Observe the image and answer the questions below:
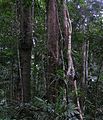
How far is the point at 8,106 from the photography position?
441 cm

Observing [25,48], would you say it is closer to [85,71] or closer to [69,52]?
[69,52]

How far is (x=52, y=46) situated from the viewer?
4461 mm

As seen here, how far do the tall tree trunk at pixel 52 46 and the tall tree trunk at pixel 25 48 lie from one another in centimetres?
60

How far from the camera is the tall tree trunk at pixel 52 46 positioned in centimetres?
422

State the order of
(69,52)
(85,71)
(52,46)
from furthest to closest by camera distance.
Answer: (85,71) → (52,46) → (69,52)

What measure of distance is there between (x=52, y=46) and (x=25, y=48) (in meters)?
0.83

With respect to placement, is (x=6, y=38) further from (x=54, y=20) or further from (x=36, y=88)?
(x=54, y=20)

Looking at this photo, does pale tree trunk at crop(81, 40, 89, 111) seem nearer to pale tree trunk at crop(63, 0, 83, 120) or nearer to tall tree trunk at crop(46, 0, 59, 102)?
pale tree trunk at crop(63, 0, 83, 120)

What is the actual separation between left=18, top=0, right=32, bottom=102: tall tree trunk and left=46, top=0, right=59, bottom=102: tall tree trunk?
597 mm

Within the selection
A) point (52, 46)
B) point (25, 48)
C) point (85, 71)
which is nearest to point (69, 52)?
point (52, 46)

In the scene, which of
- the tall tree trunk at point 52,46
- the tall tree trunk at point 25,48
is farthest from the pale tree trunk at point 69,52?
the tall tree trunk at point 25,48

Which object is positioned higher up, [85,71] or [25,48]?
[25,48]

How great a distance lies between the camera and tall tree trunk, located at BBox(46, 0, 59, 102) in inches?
166

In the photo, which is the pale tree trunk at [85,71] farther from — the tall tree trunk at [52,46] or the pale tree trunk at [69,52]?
the tall tree trunk at [52,46]
